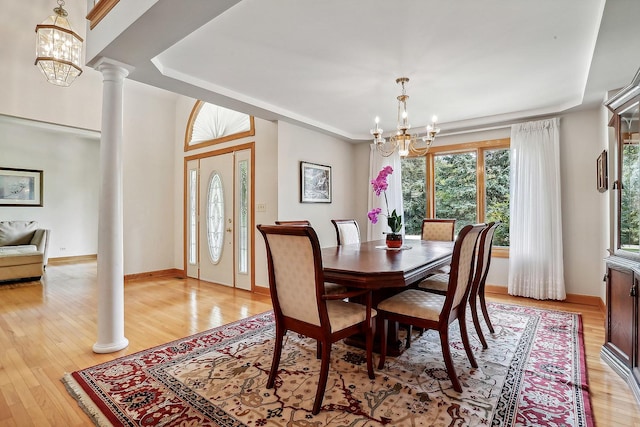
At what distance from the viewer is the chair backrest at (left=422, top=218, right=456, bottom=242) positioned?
4007 millimetres

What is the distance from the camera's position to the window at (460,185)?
14.9 ft

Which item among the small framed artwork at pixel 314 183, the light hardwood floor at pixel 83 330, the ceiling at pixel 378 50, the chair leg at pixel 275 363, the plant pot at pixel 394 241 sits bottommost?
the light hardwood floor at pixel 83 330

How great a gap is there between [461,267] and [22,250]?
256 inches

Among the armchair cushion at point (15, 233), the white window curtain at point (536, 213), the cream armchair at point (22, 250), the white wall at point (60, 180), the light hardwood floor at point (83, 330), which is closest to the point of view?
the light hardwood floor at point (83, 330)

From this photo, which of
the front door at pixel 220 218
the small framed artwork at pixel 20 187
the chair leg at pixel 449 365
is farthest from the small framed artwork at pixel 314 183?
the small framed artwork at pixel 20 187

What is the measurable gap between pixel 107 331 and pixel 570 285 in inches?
199

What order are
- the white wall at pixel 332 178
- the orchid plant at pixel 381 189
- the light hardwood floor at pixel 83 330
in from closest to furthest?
the light hardwood floor at pixel 83 330
the orchid plant at pixel 381 189
the white wall at pixel 332 178

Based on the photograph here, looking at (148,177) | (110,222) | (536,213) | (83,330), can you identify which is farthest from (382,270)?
(148,177)

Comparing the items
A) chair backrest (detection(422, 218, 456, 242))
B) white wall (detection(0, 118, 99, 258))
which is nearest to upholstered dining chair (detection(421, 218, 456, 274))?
chair backrest (detection(422, 218, 456, 242))

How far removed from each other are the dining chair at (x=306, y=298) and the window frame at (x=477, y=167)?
3.34 metres

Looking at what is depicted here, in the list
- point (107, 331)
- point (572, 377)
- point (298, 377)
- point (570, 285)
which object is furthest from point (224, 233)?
point (570, 285)

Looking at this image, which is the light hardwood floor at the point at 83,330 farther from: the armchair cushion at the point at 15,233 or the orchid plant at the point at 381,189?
the orchid plant at the point at 381,189

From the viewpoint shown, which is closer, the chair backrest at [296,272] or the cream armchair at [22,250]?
the chair backrest at [296,272]

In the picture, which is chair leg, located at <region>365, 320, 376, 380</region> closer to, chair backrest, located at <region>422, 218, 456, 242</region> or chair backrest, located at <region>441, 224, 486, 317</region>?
chair backrest, located at <region>441, 224, 486, 317</region>
